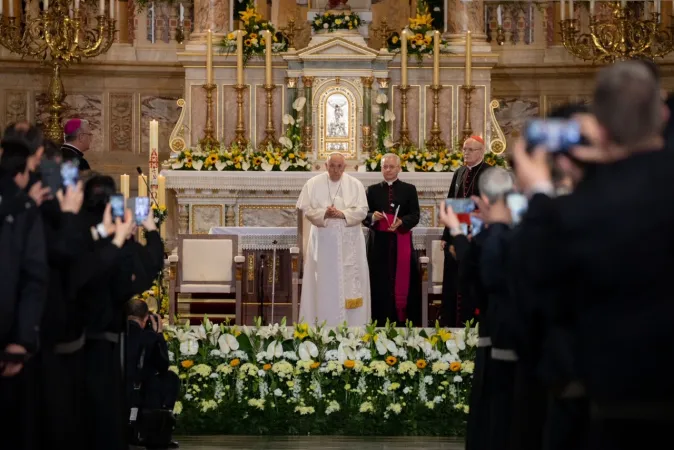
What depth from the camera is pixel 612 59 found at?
14.1 metres

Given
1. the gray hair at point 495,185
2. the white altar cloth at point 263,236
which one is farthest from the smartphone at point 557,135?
the white altar cloth at point 263,236

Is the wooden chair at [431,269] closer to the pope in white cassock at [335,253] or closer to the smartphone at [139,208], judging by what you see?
the pope in white cassock at [335,253]

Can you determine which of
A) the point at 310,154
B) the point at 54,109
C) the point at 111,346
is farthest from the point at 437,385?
the point at 54,109

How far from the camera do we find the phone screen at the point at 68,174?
650 cm

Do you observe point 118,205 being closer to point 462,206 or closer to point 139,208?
point 139,208

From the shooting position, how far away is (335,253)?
41.3 feet

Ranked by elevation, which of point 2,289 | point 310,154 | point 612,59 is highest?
point 612,59

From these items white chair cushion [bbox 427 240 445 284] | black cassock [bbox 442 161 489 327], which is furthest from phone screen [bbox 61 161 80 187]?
white chair cushion [bbox 427 240 445 284]

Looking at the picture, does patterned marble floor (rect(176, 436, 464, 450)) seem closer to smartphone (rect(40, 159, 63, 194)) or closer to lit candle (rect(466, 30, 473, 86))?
smartphone (rect(40, 159, 63, 194))

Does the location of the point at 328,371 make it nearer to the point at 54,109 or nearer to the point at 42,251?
the point at 42,251

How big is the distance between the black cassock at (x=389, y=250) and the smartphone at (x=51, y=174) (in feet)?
21.5

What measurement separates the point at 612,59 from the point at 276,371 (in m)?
6.12

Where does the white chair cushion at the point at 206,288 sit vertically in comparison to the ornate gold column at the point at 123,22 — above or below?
A: below

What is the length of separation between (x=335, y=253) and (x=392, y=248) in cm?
61
